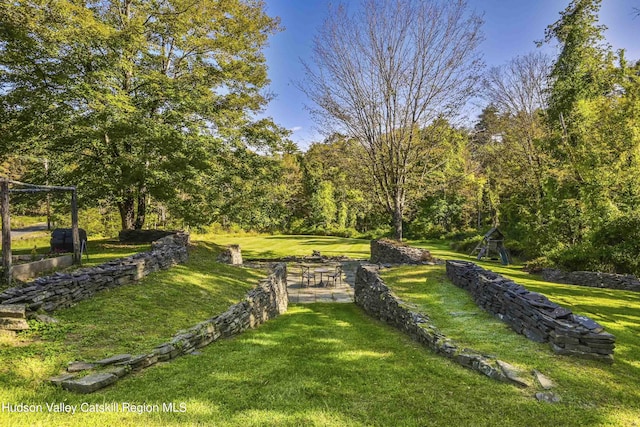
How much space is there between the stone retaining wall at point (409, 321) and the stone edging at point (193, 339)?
110 inches

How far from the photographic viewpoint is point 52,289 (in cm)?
541

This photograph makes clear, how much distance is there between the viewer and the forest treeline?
11703 mm

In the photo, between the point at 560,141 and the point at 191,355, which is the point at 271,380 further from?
the point at 560,141

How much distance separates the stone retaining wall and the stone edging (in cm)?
281

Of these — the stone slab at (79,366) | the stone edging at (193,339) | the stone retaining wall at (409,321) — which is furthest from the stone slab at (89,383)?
the stone retaining wall at (409,321)

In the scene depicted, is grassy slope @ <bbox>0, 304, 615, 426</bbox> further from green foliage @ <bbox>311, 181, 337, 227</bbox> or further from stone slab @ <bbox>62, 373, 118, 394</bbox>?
green foliage @ <bbox>311, 181, 337, 227</bbox>

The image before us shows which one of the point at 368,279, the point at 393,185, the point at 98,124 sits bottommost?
the point at 368,279

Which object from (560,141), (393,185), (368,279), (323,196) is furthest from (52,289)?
(323,196)

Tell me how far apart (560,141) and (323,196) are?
23.3 metres

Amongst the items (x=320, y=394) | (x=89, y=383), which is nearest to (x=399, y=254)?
(x=320, y=394)

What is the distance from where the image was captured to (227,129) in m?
15.5

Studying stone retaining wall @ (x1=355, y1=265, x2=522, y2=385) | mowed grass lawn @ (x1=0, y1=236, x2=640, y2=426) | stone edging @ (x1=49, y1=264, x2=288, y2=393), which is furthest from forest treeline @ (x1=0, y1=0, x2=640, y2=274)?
mowed grass lawn @ (x1=0, y1=236, x2=640, y2=426)

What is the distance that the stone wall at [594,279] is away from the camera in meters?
10.3

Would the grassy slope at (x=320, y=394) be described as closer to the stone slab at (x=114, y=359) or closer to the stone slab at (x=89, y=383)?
the stone slab at (x=89, y=383)
